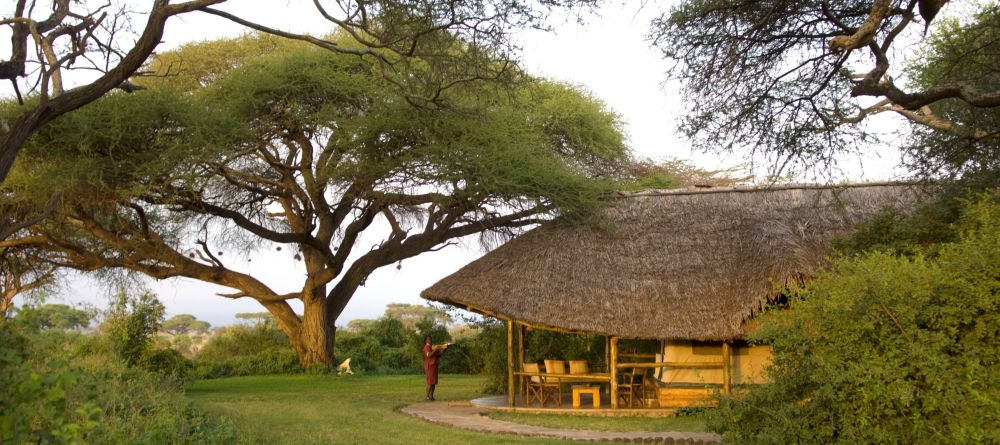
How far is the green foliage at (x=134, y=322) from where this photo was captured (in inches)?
666

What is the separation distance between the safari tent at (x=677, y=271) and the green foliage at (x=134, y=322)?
5486mm

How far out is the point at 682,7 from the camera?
1049 centimetres

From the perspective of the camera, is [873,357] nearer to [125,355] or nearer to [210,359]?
[125,355]

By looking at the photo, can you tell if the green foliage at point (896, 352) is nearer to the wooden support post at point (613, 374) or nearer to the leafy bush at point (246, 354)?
the wooden support post at point (613, 374)

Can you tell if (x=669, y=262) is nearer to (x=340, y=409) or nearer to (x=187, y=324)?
(x=340, y=409)

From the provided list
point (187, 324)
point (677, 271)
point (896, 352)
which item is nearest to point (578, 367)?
point (677, 271)

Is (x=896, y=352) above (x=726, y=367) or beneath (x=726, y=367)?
above

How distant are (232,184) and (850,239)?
1234 centimetres

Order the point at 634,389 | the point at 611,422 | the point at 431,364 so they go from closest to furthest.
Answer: the point at 611,422 < the point at 634,389 < the point at 431,364

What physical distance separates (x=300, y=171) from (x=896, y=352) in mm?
15392

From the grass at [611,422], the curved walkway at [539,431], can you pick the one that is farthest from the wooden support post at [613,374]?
the curved walkway at [539,431]

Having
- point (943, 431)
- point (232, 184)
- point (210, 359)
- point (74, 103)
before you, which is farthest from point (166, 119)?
point (943, 431)

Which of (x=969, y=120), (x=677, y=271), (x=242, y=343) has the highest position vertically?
(x=969, y=120)

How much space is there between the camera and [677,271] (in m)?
14.6
